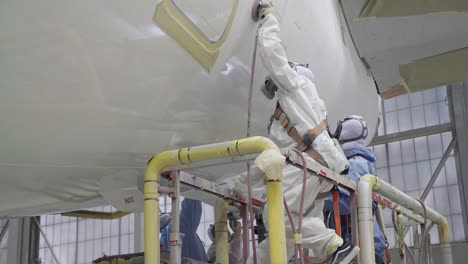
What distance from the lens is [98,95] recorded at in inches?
92.4

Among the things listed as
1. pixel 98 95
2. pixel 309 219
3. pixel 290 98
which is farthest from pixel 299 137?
pixel 98 95

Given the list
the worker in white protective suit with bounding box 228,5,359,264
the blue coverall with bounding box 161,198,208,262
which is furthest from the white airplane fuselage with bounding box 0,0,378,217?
the blue coverall with bounding box 161,198,208,262

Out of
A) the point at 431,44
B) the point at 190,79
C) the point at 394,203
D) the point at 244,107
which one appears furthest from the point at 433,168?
the point at 190,79

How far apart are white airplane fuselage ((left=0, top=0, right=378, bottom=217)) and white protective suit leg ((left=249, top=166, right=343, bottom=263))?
46cm

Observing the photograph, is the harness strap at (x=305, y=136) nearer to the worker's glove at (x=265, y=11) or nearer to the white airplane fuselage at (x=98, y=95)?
the white airplane fuselage at (x=98, y=95)

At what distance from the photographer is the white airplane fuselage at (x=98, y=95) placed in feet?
7.06

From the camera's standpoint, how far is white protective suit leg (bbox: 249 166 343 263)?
2.81 metres

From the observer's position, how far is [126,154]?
2691 mm

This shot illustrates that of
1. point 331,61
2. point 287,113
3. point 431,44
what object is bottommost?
point 287,113

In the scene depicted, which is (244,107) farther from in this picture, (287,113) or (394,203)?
(394,203)

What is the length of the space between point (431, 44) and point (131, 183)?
3293 mm

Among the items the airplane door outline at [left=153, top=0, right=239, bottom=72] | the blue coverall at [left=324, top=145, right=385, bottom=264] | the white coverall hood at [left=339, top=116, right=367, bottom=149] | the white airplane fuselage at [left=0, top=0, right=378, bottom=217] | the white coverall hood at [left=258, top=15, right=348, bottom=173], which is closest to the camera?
the white airplane fuselage at [left=0, top=0, right=378, bottom=217]

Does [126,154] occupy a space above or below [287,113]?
below

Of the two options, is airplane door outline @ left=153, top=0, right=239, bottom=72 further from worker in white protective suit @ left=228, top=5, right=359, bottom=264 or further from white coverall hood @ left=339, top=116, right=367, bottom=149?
white coverall hood @ left=339, top=116, right=367, bottom=149
